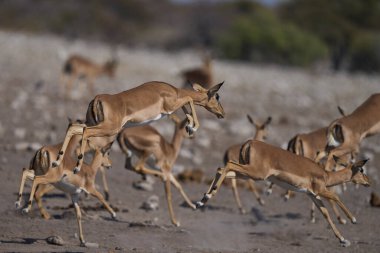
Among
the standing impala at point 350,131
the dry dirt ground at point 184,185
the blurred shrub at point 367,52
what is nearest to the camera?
the dry dirt ground at point 184,185

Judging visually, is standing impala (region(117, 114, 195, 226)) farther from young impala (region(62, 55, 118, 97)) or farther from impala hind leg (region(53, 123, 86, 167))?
young impala (region(62, 55, 118, 97))

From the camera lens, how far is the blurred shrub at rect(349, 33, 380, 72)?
136 ft

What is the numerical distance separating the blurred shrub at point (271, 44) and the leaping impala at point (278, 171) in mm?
30711

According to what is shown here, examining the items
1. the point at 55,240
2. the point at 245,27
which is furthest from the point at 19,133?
the point at 245,27

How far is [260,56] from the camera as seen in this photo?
133 ft

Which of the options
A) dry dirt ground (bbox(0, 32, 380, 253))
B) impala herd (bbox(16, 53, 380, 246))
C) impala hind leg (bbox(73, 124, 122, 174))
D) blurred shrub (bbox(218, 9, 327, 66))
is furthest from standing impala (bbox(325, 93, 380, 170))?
blurred shrub (bbox(218, 9, 327, 66))

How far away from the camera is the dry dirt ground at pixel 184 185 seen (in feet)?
29.0

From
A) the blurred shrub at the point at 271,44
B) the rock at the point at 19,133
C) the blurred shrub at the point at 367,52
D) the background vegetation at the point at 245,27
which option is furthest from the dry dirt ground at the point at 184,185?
the blurred shrub at the point at 367,52

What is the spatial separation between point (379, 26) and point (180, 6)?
37935 mm

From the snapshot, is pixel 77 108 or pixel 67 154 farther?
pixel 77 108

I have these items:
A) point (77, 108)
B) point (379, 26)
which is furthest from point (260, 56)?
point (77, 108)

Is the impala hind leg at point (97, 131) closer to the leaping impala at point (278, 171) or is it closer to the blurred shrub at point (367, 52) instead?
the leaping impala at point (278, 171)

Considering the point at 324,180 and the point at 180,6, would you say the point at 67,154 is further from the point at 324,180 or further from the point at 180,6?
the point at 180,6

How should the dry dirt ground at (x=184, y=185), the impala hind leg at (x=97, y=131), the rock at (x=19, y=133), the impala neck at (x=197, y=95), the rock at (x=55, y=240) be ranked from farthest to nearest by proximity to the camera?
the rock at (x=19, y=133) → the impala neck at (x=197, y=95) → the dry dirt ground at (x=184, y=185) → the impala hind leg at (x=97, y=131) → the rock at (x=55, y=240)
